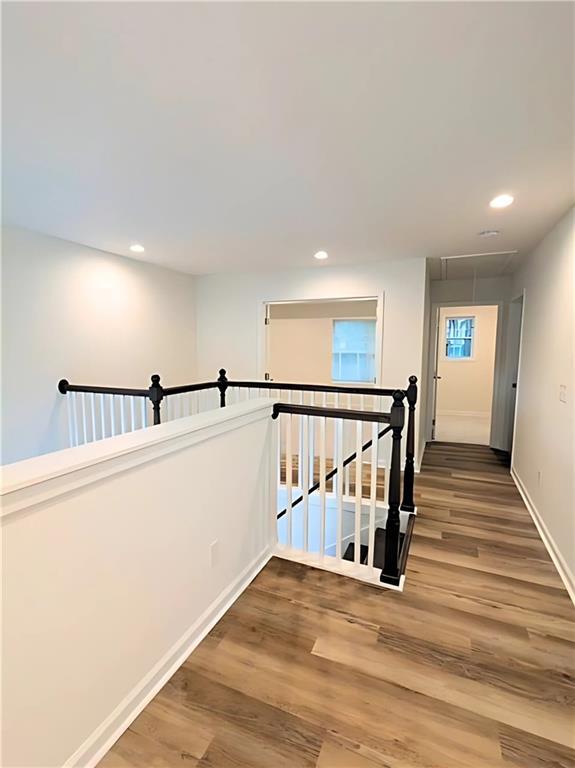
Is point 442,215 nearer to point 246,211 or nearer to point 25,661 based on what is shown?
point 246,211

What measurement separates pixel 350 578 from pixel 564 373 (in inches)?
81.7

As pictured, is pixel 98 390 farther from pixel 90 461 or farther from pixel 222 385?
pixel 90 461

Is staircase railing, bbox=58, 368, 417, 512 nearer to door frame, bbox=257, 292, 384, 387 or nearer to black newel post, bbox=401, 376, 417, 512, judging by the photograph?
black newel post, bbox=401, 376, 417, 512

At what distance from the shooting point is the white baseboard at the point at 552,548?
2.25 meters

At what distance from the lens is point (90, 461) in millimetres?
1234

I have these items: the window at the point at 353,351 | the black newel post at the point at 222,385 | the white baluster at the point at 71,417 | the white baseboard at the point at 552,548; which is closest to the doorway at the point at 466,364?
the window at the point at 353,351

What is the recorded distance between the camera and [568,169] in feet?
6.63

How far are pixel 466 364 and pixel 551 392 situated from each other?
5.25m

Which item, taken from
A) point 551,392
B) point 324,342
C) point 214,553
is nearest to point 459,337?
point 324,342

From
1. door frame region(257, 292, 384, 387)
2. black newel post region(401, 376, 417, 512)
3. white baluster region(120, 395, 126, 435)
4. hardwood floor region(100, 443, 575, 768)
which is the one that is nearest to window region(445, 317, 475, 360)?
door frame region(257, 292, 384, 387)

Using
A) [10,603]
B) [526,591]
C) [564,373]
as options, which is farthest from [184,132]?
[526,591]

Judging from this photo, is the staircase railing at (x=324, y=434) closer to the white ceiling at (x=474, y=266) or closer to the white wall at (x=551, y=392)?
the white wall at (x=551, y=392)

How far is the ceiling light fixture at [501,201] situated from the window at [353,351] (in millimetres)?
3833

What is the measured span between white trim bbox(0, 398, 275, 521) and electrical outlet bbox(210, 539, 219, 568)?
59 cm
